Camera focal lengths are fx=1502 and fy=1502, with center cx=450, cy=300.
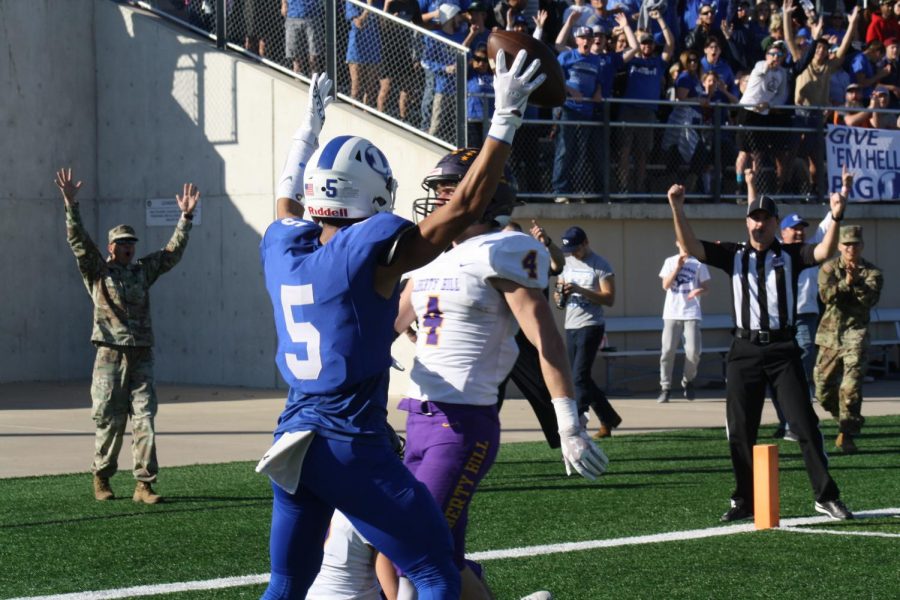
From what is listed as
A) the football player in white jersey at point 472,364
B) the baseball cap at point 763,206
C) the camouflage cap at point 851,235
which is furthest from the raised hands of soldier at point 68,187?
the camouflage cap at point 851,235

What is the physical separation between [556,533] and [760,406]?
1645 millimetres

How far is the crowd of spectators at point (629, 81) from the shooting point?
1747 centimetres

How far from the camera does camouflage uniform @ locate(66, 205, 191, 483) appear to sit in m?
9.85

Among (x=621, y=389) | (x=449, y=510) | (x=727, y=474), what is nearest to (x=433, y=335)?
(x=449, y=510)

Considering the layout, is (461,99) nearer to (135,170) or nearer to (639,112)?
(639,112)

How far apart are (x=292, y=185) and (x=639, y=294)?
44.3ft

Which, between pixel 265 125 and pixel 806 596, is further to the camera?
pixel 265 125

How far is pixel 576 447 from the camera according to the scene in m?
5.50

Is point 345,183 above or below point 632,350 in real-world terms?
above

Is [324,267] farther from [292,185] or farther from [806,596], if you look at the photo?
[806,596]

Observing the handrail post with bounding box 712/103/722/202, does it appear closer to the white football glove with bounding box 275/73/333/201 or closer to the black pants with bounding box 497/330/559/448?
the black pants with bounding box 497/330/559/448

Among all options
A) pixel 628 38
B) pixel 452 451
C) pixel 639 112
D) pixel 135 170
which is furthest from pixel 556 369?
pixel 135 170

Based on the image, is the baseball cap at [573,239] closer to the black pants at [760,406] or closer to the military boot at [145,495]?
the black pants at [760,406]

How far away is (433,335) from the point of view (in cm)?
566
